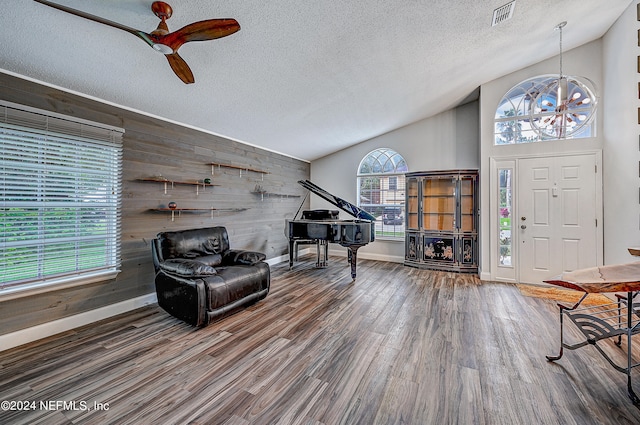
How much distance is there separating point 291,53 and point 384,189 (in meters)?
4.09

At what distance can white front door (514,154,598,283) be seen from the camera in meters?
3.86

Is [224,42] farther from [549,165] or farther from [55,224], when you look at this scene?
[549,165]

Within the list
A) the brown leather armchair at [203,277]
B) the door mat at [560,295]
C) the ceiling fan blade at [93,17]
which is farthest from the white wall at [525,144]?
the ceiling fan blade at [93,17]

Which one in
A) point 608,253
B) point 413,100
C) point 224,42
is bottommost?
point 608,253

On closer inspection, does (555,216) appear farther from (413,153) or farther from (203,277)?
(203,277)

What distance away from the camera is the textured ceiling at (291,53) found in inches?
81.2

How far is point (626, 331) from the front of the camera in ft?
5.73

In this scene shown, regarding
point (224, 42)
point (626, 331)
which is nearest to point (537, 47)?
point (626, 331)

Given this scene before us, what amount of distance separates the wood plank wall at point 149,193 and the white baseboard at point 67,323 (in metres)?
0.05

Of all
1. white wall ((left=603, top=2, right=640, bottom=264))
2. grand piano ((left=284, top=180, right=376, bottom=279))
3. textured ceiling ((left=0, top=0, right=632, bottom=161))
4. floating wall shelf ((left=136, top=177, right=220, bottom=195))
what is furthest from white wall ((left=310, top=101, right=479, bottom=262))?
floating wall shelf ((left=136, top=177, right=220, bottom=195))

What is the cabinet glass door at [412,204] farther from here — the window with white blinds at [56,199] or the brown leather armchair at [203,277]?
the window with white blinds at [56,199]

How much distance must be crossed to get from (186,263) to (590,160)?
Result: 19.2 ft

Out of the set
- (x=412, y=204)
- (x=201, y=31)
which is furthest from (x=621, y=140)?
(x=201, y=31)

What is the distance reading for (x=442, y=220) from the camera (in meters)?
5.16
